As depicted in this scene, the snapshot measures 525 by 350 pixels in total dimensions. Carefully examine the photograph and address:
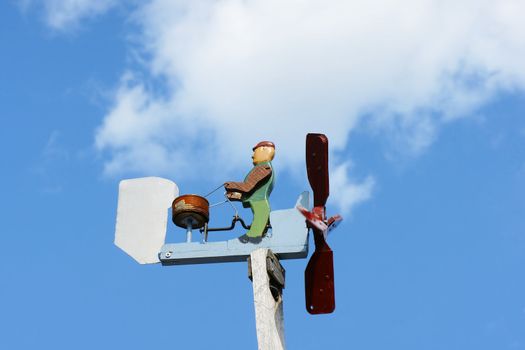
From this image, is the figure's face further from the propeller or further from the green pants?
the propeller

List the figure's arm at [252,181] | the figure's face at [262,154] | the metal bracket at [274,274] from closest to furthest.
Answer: the metal bracket at [274,274] < the figure's arm at [252,181] < the figure's face at [262,154]

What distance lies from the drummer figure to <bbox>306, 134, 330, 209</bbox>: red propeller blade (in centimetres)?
45

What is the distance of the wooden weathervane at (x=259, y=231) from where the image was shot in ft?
19.5

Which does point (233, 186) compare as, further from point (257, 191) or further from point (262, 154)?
point (262, 154)

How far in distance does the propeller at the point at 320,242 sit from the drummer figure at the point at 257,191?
1.42 feet

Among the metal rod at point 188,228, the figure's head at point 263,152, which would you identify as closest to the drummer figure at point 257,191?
the figure's head at point 263,152

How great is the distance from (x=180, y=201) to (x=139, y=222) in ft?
1.43

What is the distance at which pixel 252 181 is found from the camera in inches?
256

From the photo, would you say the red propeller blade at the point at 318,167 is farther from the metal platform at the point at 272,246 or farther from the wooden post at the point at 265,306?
the wooden post at the point at 265,306

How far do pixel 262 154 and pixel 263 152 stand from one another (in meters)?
0.02

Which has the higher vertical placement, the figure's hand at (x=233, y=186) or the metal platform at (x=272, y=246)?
the figure's hand at (x=233, y=186)

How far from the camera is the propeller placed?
6.11 m

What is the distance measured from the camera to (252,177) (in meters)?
6.55

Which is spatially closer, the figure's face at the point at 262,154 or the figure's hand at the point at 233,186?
the figure's hand at the point at 233,186
